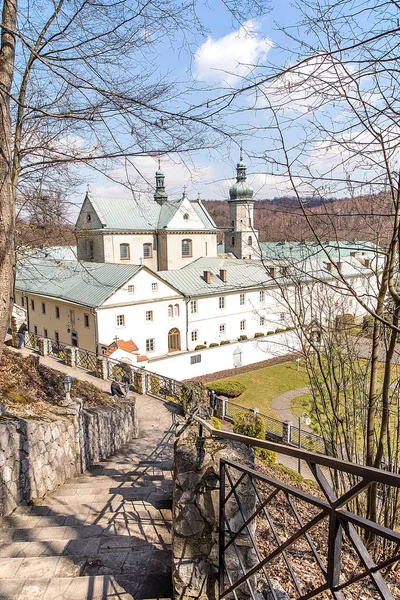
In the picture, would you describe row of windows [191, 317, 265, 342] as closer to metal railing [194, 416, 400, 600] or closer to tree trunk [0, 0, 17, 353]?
metal railing [194, 416, 400, 600]

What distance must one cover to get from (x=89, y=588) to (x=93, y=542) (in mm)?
863

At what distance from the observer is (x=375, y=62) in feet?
7.84

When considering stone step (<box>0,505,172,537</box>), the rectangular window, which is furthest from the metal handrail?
the rectangular window

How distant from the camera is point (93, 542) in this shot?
3.75m

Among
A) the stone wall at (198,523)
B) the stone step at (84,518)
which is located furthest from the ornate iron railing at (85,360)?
the stone wall at (198,523)

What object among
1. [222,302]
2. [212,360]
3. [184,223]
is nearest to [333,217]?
[212,360]

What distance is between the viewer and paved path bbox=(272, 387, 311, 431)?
17.5m

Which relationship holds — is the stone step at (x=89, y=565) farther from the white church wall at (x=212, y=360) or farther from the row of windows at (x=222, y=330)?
the row of windows at (x=222, y=330)

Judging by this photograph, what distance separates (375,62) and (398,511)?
4348 millimetres

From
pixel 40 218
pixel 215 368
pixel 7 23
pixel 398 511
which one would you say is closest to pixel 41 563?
pixel 398 511

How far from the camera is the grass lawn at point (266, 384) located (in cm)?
1984

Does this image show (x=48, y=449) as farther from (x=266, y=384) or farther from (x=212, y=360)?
(x=212, y=360)

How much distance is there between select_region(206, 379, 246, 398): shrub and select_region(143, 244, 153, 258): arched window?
1740 centimetres

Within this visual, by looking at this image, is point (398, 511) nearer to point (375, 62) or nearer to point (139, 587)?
point (139, 587)
